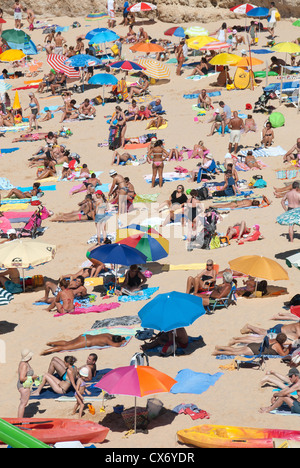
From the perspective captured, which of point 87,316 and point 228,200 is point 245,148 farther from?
point 87,316

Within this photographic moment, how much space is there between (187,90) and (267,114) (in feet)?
14.7

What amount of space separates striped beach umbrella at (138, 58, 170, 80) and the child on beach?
19.4 metres

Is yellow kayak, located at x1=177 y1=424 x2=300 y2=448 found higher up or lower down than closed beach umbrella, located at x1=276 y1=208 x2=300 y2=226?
higher up

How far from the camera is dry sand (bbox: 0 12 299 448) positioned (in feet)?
42.4

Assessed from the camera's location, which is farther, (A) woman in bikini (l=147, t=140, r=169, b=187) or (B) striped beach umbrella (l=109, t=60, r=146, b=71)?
→ (B) striped beach umbrella (l=109, t=60, r=146, b=71)

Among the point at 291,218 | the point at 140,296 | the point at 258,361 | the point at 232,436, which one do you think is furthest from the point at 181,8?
the point at 232,436

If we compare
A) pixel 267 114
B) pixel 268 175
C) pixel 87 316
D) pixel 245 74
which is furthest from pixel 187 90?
pixel 87 316

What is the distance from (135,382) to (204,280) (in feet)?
17.3

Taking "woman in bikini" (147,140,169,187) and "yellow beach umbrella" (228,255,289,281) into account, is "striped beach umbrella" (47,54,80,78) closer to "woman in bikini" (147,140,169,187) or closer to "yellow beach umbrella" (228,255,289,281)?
"woman in bikini" (147,140,169,187)

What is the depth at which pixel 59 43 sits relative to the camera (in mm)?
37375

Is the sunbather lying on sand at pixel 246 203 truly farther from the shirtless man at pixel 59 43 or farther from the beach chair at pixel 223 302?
the shirtless man at pixel 59 43

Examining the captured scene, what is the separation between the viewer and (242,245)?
19.7m

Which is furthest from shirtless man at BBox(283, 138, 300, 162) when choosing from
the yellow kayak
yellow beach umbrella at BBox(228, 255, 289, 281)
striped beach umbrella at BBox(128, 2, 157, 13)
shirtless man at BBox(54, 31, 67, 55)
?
striped beach umbrella at BBox(128, 2, 157, 13)

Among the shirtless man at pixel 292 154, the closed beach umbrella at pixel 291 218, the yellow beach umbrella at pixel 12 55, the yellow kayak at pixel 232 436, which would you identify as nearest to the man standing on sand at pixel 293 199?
the closed beach umbrella at pixel 291 218
